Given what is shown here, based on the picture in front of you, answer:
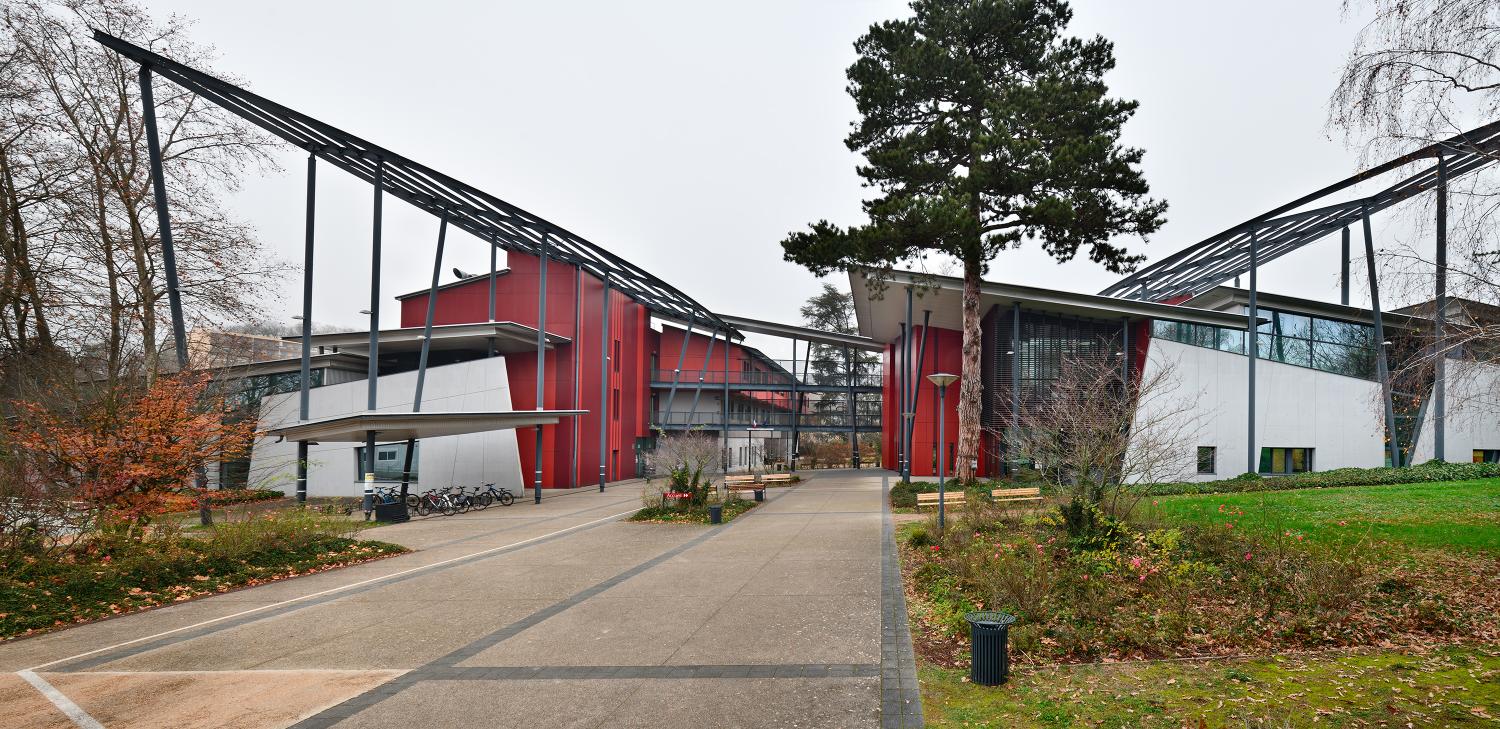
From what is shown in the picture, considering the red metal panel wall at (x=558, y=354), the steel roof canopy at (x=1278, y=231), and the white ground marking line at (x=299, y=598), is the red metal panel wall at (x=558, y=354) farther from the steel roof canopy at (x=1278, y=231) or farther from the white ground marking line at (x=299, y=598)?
the steel roof canopy at (x=1278, y=231)

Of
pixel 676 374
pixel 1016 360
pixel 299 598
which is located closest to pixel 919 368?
pixel 1016 360

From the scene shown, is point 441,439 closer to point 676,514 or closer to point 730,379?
point 676,514

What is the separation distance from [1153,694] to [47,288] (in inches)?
927

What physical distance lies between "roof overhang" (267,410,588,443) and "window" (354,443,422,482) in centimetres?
496

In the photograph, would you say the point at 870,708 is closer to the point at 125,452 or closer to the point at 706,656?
the point at 706,656

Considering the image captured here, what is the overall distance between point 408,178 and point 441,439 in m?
10.8

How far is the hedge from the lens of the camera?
1752 cm

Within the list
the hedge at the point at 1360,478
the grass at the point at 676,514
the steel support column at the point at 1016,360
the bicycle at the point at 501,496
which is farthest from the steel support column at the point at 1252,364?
the bicycle at the point at 501,496

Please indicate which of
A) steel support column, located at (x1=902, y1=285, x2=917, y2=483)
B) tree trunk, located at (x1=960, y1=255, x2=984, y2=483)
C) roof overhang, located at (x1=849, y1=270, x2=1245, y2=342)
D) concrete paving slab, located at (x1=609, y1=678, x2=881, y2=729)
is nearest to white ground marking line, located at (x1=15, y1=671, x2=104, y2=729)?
concrete paving slab, located at (x1=609, y1=678, x2=881, y2=729)

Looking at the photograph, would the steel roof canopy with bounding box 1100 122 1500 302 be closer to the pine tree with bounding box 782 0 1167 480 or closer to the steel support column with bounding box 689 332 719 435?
the pine tree with bounding box 782 0 1167 480

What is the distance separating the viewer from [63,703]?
6141mm

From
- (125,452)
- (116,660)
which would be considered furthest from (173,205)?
(116,660)

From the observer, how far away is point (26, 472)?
33.8 feet

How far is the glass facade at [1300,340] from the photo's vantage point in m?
26.1
